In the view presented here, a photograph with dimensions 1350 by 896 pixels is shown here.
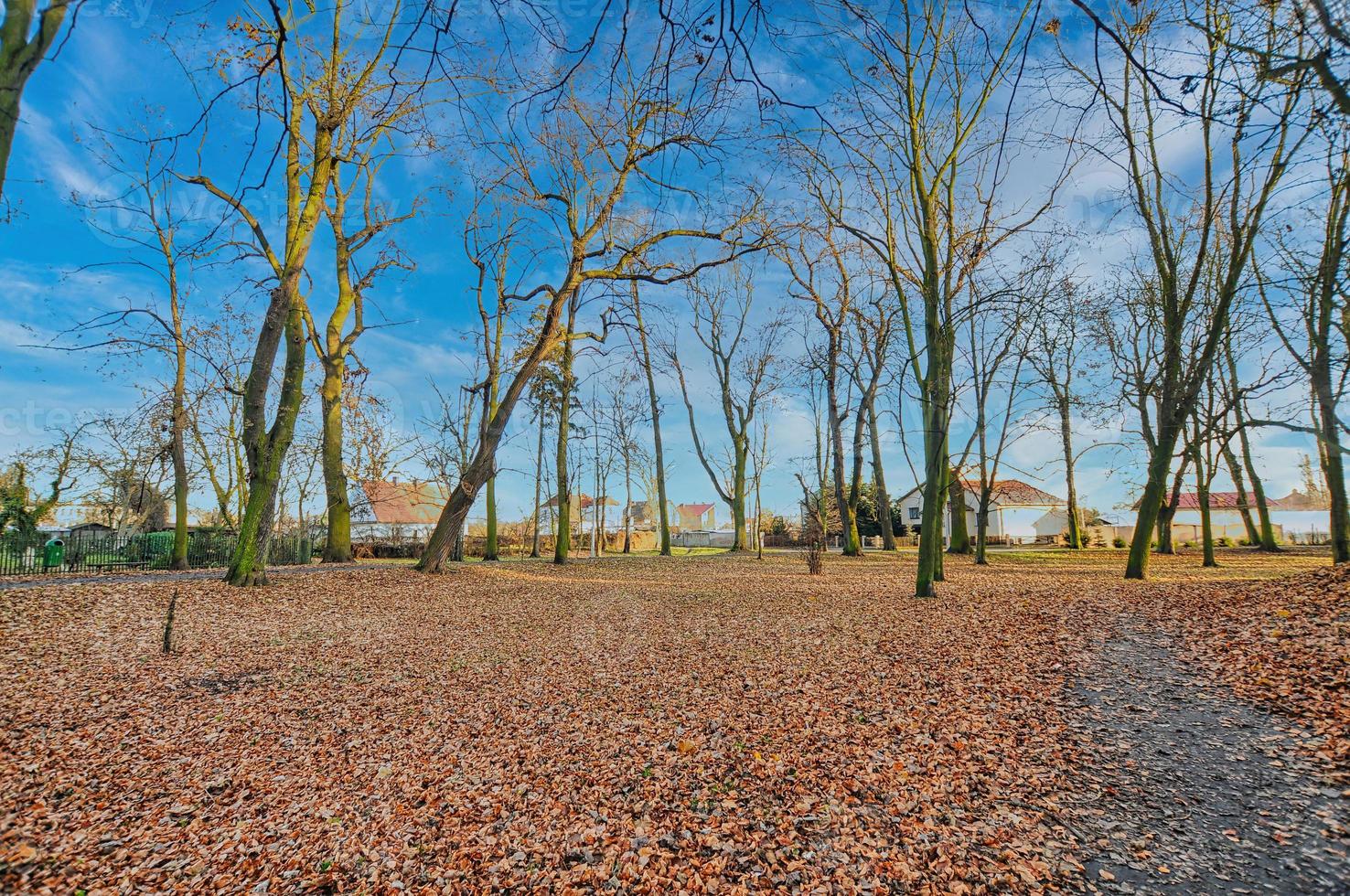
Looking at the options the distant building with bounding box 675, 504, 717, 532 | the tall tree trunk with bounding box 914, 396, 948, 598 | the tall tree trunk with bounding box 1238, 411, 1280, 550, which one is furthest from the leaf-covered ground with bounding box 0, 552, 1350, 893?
the distant building with bounding box 675, 504, 717, 532

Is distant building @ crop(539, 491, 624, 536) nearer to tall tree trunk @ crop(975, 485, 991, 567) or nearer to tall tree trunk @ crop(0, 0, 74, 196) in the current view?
tall tree trunk @ crop(975, 485, 991, 567)

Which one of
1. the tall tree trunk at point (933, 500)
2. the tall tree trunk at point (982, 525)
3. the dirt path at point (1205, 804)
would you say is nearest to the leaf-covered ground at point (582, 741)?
the dirt path at point (1205, 804)

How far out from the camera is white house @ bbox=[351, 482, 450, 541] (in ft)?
81.0

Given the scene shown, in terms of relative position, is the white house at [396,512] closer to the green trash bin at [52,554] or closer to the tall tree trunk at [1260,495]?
the green trash bin at [52,554]

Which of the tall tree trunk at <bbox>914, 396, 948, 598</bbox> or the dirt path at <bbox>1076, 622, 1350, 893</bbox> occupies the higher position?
the tall tree trunk at <bbox>914, 396, 948, 598</bbox>

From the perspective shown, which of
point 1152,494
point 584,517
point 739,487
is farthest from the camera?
point 584,517

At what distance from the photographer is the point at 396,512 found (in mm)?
45562

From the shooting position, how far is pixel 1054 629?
677 centimetres

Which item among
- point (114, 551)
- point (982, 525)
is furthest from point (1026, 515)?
point (114, 551)

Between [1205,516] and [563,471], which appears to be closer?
[1205,516]

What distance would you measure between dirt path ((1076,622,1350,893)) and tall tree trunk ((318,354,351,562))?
48.9 ft

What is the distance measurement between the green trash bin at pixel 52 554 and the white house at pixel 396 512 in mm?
7564

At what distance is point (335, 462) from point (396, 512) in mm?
34240

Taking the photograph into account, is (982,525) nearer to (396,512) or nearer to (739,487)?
(739,487)
